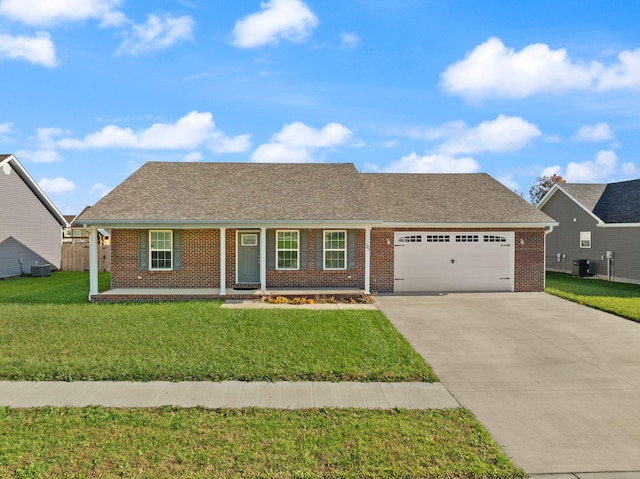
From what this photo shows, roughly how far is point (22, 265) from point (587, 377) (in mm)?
24724

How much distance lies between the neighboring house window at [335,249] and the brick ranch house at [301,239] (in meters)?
0.04

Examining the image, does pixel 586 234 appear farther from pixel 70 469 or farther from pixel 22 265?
pixel 22 265

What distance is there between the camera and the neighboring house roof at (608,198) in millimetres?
21031

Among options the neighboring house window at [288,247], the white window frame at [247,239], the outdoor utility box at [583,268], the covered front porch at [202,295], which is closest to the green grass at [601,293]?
the outdoor utility box at [583,268]

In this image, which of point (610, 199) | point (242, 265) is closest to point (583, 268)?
point (610, 199)

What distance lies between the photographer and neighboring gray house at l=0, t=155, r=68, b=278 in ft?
68.7

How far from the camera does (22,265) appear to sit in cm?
2206

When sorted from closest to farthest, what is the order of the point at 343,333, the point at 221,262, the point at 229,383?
1. the point at 229,383
2. the point at 343,333
3. the point at 221,262

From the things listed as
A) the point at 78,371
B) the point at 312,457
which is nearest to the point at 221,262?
the point at 78,371

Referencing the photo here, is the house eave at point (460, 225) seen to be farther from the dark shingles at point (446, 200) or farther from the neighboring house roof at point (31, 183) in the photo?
the neighboring house roof at point (31, 183)

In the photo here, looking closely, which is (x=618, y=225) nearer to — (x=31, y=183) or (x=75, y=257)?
(x=75, y=257)

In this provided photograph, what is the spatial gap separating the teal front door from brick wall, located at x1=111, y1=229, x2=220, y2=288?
81 centimetres

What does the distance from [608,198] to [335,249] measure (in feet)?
57.1

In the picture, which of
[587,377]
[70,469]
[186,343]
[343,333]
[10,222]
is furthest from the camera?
[10,222]
